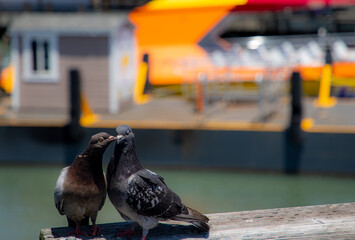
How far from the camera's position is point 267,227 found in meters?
3.91

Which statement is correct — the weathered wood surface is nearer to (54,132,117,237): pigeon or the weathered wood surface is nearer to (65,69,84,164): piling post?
(54,132,117,237): pigeon

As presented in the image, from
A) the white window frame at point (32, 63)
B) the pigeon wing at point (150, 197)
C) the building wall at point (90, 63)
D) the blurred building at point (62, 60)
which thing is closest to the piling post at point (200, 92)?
the blurred building at point (62, 60)

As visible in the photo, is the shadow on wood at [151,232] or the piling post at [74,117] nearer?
the shadow on wood at [151,232]

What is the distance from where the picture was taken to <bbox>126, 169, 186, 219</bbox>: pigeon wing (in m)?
3.97

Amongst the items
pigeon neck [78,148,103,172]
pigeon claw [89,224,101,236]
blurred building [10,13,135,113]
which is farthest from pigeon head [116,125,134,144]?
blurred building [10,13,135,113]

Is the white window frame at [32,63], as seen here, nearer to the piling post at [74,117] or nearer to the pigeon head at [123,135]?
the piling post at [74,117]

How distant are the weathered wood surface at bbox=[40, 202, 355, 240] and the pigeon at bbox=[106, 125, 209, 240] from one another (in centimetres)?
8

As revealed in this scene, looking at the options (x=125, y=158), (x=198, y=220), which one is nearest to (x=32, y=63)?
(x=125, y=158)

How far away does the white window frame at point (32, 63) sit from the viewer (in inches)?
535

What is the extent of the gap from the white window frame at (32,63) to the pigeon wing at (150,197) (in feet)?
32.6

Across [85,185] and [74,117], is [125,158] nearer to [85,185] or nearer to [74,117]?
[85,185]

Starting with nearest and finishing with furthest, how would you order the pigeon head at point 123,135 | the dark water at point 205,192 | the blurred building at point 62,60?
the pigeon head at point 123,135
the dark water at point 205,192
the blurred building at point 62,60

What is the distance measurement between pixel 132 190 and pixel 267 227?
89cm

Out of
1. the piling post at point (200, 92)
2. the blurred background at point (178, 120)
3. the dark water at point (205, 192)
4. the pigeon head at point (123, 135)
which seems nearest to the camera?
the pigeon head at point (123, 135)
